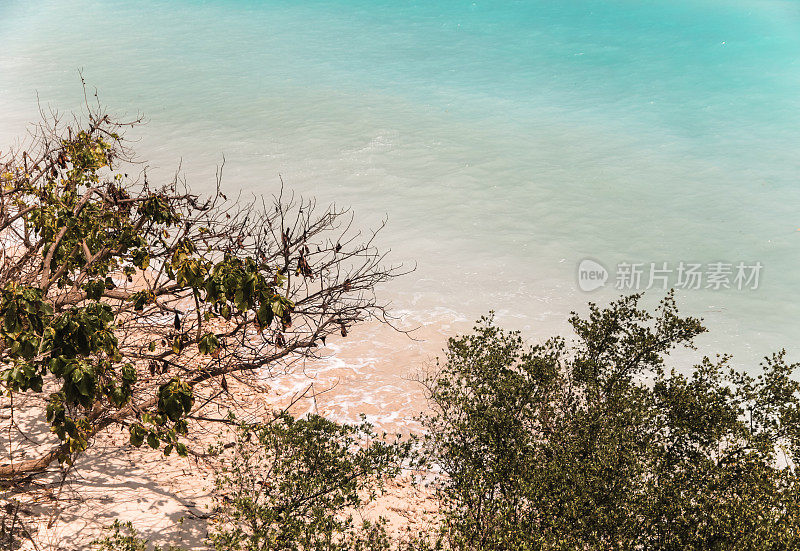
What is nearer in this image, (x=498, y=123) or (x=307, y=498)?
(x=307, y=498)

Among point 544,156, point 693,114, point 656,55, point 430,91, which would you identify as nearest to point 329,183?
point 544,156

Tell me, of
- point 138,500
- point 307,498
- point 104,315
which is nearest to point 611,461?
point 307,498

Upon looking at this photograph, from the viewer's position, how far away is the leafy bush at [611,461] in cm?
531

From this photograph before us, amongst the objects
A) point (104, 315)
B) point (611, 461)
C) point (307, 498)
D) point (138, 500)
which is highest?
point (104, 315)

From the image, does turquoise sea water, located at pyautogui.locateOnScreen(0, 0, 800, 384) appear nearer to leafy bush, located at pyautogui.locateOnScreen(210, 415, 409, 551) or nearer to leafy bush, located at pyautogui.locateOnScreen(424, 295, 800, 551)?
leafy bush, located at pyautogui.locateOnScreen(424, 295, 800, 551)

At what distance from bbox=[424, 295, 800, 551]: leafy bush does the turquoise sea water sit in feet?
19.9

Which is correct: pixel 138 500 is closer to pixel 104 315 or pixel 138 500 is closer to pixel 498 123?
pixel 104 315

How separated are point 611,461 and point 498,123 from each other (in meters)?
17.6

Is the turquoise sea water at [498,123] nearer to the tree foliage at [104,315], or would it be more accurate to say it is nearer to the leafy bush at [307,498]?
the tree foliage at [104,315]

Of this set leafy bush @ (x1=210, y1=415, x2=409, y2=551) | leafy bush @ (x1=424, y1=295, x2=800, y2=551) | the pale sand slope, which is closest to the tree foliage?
the pale sand slope

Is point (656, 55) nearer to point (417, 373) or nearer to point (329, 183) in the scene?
point (329, 183)

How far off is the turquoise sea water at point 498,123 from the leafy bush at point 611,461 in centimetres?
605

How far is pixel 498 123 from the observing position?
22.2m

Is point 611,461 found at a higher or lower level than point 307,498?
higher
